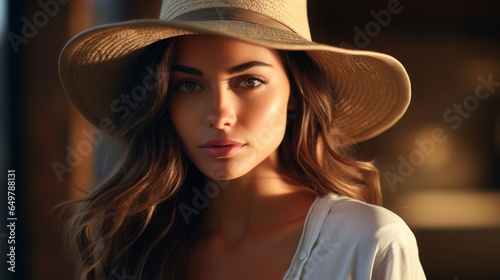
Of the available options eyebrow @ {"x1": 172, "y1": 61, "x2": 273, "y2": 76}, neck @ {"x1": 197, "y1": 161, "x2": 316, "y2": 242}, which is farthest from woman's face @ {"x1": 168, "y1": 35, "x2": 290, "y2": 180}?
neck @ {"x1": 197, "y1": 161, "x2": 316, "y2": 242}

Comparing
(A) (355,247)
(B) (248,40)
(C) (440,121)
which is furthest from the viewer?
(C) (440,121)

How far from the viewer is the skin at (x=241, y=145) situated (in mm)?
1274

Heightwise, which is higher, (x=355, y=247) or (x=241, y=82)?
(x=241, y=82)

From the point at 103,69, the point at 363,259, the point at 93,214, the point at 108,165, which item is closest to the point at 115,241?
the point at 93,214

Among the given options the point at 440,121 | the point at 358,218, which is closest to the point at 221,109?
the point at 358,218

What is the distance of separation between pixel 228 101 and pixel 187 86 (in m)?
0.12

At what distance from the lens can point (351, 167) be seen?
158 cm

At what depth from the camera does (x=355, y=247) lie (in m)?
→ 1.25

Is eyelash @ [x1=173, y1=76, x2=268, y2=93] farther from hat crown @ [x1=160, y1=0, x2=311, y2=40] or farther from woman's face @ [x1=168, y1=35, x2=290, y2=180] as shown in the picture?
hat crown @ [x1=160, y1=0, x2=311, y2=40]

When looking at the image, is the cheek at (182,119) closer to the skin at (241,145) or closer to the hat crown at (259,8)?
the skin at (241,145)

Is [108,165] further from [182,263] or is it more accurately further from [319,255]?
[319,255]

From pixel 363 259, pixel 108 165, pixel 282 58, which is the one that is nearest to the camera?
pixel 363 259

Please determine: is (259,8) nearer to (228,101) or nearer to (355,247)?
(228,101)

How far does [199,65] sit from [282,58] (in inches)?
7.2
